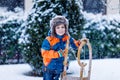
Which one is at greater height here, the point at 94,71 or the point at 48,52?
the point at 48,52

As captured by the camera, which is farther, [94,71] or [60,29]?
[94,71]

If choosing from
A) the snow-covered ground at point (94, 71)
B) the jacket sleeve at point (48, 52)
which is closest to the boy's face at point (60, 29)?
the jacket sleeve at point (48, 52)

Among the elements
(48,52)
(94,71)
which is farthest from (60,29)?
(94,71)

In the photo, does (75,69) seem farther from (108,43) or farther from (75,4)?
(108,43)

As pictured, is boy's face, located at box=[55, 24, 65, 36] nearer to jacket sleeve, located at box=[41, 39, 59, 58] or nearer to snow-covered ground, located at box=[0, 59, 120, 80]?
jacket sleeve, located at box=[41, 39, 59, 58]

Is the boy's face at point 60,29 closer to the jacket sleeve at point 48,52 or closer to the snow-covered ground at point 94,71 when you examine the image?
the jacket sleeve at point 48,52

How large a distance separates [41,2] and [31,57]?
1.10m

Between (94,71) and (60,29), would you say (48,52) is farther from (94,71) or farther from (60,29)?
(94,71)

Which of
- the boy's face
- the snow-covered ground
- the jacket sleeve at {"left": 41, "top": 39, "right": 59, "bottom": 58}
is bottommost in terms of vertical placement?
the snow-covered ground

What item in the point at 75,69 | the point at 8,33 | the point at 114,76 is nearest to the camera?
the point at 114,76

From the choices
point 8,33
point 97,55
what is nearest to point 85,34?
point 97,55

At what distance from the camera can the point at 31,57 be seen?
752cm

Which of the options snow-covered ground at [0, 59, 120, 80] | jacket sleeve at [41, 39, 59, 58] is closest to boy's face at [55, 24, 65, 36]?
jacket sleeve at [41, 39, 59, 58]

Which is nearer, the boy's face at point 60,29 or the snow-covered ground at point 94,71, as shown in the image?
the boy's face at point 60,29
